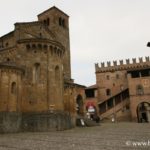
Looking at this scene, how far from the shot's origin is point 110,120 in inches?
1748

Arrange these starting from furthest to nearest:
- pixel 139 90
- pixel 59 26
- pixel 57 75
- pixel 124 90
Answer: pixel 124 90 < pixel 139 90 < pixel 59 26 < pixel 57 75

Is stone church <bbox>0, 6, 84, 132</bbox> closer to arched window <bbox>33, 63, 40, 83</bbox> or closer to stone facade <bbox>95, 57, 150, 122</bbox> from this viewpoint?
arched window <bbox>33, 63, 40, 83</bbox>

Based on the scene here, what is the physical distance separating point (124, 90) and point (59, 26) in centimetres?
1915

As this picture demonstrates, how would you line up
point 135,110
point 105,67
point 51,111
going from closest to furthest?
point 51,111 → point 135,110 → point 105,67

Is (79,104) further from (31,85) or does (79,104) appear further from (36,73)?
(31,85)

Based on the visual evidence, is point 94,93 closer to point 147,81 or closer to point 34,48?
point 147,81

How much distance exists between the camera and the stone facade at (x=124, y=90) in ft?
142

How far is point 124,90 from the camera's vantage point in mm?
47469

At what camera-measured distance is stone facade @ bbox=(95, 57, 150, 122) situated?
43.2 metres

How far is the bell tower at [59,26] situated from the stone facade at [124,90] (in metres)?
13.3

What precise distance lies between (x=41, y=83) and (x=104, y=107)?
26.7m

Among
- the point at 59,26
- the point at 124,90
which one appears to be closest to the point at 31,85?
the point at 59,26

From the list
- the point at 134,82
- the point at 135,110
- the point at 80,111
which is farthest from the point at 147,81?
the point at 80,111

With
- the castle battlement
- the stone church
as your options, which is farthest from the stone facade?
the stone church
